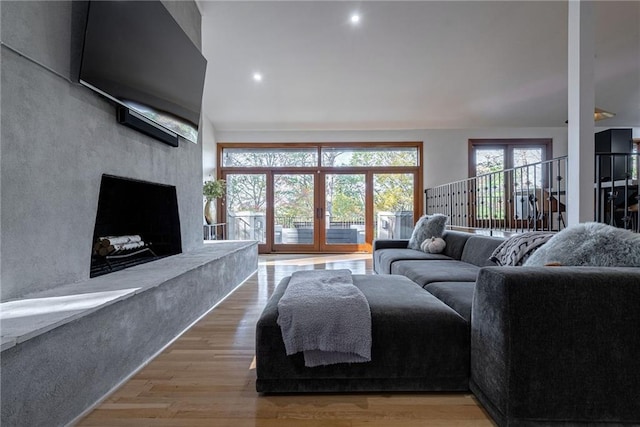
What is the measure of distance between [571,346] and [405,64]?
4.83 meters

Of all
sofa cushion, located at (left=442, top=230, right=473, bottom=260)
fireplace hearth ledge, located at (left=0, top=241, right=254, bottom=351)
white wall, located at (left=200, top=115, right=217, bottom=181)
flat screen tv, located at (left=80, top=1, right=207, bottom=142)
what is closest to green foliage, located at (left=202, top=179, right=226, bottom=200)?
white wall, located at (left=200, top=115, right=217, bottom=181)

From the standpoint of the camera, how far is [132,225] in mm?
3037

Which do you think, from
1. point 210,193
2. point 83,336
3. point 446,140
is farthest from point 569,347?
point 446,140

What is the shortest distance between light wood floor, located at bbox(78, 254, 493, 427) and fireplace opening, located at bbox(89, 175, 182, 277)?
89cm

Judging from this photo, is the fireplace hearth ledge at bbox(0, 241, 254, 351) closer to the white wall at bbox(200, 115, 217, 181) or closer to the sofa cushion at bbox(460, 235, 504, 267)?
the sofa cushion at bbox(460, 235, 504, 267)

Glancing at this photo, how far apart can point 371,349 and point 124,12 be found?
261cm

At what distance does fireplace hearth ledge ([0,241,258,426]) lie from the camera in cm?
113

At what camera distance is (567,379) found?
1261 millimetres

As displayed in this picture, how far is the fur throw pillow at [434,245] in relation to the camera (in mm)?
3797

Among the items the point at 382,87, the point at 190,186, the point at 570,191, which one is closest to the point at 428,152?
the point at 382,87

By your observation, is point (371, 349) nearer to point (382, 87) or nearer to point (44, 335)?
point (44, 335)

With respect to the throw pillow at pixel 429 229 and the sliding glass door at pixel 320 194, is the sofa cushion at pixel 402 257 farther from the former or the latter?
the sliding glass door at pixel 320 194

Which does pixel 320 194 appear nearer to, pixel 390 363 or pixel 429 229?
pixel 429 229

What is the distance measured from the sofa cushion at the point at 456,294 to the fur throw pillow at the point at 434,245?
1.59 meters
